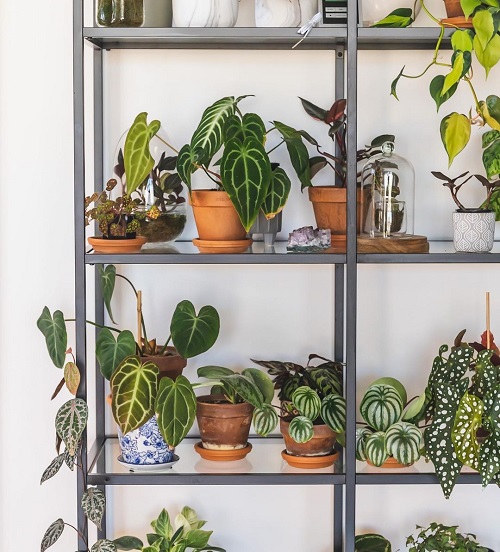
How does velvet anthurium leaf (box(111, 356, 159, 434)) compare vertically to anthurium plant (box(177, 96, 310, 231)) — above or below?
below

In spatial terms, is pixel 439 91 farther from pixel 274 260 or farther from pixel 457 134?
pixel 274 260

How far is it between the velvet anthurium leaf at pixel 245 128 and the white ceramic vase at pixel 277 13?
0.23 m

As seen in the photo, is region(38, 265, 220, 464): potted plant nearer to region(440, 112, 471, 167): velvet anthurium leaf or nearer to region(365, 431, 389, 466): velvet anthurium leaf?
region(365, 431, 389, 466): velvet anthurium leaf

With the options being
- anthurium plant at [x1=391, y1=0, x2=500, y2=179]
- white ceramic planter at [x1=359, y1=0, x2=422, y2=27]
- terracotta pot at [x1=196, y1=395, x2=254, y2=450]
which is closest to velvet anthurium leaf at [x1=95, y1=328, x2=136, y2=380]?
terracotta pot at [x1=196, y1=395, x2=254, y2=450]

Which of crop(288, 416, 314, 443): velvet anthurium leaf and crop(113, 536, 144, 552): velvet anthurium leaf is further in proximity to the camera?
crop(113, 536, 144, 552): velvet anthurium leaf

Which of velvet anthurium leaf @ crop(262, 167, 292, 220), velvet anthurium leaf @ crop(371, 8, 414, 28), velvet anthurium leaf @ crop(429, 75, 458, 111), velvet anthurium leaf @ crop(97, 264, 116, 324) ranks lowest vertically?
velvet anthurium leaf @ crop(97, 264, 116, 324)

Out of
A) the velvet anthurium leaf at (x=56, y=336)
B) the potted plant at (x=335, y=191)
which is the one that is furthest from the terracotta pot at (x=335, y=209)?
the velvet anthurium leaf at (x=56, y=336)


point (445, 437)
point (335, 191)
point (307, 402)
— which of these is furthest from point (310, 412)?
point (335, 191)

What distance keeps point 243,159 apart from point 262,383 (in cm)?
53

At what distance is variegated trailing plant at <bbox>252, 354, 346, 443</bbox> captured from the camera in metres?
1.89

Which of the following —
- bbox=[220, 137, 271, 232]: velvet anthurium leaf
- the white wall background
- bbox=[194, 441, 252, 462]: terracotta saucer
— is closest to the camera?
bbox=[220, 137, 271, 232]: velvet anthurium leaf

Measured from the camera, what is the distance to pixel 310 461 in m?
1.91

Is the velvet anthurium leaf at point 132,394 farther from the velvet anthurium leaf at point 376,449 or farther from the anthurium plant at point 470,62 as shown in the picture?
the anthurium plant at point 470,62

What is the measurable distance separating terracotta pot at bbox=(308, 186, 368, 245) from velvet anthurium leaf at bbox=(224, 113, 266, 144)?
239 millimetres
